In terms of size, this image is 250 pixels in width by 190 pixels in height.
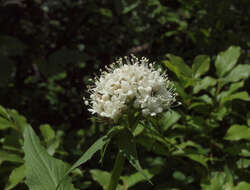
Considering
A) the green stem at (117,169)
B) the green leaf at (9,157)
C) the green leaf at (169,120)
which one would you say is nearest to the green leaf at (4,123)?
the green leaf at (9,157)

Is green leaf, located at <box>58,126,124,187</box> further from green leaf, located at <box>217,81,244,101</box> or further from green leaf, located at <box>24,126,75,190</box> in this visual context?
green leaf, located at <box>217,81,244,101</box>

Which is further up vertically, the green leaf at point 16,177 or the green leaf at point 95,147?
the green leaf at point 95,147

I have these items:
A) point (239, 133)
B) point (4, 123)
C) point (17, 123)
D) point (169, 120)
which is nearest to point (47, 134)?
point (17, 123)

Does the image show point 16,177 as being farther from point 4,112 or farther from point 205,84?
point 205,84

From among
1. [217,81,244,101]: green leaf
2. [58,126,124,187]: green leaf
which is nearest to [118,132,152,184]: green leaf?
[58,126,124,187]: green leaf

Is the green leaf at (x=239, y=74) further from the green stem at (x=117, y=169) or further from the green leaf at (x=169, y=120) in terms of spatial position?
the green stem at (x=117, y=169)

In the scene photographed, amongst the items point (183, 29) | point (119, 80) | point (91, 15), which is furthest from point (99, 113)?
point (91, 15)
